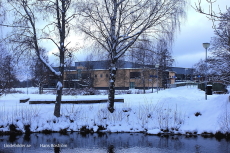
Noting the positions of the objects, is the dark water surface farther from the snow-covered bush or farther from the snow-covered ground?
the snow-covered bush

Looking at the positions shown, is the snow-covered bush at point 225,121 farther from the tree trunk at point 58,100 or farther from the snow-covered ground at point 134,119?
the tree trunk at point 58,100

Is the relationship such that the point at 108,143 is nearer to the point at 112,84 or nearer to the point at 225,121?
the point at 112,84

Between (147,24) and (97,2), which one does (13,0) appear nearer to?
(97,2)

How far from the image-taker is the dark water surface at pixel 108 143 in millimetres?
9539

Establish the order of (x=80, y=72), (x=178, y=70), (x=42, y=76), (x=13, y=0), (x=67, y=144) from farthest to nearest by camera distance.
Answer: (x=178, y=70)
(x=80, y=72)
(x=42, y=76)
(x=13, y=0)
(x=67, y=144)

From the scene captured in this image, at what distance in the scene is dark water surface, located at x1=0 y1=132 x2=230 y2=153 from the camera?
954 centimetres

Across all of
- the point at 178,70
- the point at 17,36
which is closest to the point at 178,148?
the point at 17,36

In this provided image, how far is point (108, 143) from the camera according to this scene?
1073cm

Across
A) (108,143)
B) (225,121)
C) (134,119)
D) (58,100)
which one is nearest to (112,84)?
(134,119)

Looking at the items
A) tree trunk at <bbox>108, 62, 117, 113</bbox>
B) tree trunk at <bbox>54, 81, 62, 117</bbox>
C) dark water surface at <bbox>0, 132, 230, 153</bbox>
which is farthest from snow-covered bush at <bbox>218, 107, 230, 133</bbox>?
tree trunk at <bbox>54, 81, 62, 117</bbox>

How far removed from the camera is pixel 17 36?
1261 cm

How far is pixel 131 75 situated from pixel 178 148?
56.2 metres

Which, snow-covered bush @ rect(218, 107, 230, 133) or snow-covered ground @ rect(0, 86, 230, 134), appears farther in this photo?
snow-covered ground @ rect(0, 86, 230, 134)

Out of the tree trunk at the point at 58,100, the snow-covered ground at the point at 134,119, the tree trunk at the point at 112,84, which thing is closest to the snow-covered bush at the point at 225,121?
the snow-covered ground at the point at 134,119
